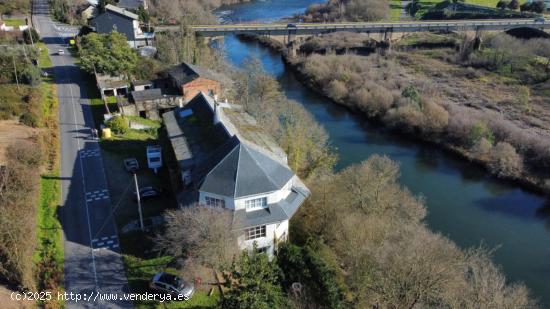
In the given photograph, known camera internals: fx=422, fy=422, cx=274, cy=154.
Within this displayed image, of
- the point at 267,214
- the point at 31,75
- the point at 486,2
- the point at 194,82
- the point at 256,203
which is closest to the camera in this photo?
the point at 267,214

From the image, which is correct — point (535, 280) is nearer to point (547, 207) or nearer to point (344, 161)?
point (547, 207)

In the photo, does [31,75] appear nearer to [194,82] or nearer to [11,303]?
Result: [194,82]

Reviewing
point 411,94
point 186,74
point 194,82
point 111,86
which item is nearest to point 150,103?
point 194,82

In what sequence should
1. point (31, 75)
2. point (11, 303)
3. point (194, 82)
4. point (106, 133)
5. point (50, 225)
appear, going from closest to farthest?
1. point (11, 303)
2. point (50, 225)
3. point (106, 133)
4. point (194, 82)
5. point (31, 75)

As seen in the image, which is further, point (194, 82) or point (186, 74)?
point (186, 74)

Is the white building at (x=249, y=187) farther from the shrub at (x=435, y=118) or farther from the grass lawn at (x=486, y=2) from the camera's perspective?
the grass lawn at (x=486, y=2)

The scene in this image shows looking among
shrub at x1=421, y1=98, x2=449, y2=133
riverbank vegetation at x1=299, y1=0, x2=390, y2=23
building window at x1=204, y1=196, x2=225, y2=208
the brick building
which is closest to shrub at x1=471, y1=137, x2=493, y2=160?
shrub at x1=421, y1=98, x2=449, y2=133

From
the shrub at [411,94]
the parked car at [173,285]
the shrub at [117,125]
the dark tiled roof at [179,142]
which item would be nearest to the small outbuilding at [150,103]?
the shrub at [117,125]
